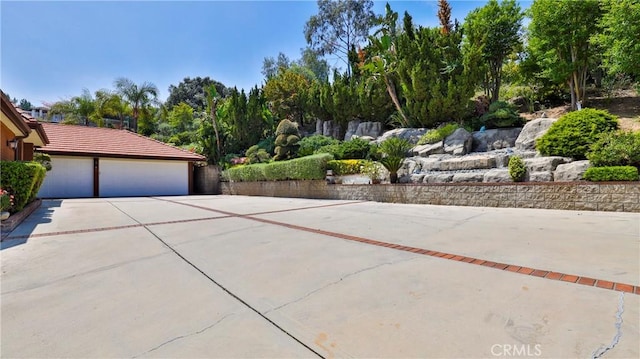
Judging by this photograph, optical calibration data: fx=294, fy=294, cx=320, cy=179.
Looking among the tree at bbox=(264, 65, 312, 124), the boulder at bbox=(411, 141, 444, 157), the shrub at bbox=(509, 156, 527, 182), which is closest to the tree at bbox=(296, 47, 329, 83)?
the tree at bbox=(264, 65, 312, 124)

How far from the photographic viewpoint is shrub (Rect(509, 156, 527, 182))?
315 inches

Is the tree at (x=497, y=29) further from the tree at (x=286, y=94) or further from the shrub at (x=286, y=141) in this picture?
the tree at (x=286, y=94)

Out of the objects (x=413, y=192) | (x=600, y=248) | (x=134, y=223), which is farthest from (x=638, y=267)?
(x=134, y=223)

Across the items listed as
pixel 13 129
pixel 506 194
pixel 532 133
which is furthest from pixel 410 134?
pixel 13 129

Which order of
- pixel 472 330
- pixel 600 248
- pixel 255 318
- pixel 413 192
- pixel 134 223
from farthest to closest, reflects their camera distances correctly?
pixel 413 192 → pixel 134 223 → pixel 600 248 → pixel 255 318 → pixel 472 330

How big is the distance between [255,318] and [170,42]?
54.4 ft

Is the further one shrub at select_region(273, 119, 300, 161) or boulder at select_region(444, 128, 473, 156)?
shrub at select_region(273, 119, 300, 161)

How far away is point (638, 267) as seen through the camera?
A: 2830mm

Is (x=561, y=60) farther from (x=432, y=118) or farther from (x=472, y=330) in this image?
(x=472, y=330)

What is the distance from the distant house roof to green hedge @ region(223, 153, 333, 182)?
15.0ft

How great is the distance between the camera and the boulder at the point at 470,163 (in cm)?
970

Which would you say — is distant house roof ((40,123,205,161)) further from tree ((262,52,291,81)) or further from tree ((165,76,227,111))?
tree ((165,76,227,111))

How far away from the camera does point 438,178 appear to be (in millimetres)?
9758

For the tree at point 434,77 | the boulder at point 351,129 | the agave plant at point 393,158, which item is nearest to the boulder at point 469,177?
the agave plant at point 393,158
